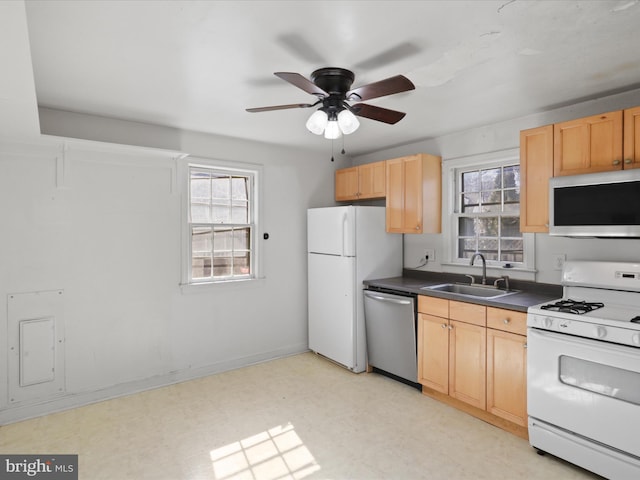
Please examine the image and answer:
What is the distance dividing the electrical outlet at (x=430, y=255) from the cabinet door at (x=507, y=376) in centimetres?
126

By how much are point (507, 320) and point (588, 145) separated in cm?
133

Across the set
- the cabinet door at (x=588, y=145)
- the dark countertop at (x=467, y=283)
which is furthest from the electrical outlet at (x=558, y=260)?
the cabinet door at (x=588, y=145)

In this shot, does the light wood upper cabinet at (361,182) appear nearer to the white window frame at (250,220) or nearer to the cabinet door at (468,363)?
the white window frame at (250,220)

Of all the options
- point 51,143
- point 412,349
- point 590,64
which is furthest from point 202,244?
point 590,64

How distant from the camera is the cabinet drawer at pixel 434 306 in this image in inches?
124

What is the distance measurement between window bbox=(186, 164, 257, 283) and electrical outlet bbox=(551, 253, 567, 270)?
283 cm

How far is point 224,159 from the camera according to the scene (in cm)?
395

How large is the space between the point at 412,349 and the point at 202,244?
2.30 metres

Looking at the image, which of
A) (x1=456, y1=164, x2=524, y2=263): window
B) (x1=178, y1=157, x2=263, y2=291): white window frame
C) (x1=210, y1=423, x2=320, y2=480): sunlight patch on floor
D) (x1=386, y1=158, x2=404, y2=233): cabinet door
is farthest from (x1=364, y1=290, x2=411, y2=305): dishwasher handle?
(x1=210, y1=423, x2=320, y2=480): sunlight patch on floor

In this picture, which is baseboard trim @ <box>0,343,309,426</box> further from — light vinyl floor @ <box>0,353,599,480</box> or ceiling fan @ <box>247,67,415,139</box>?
ceiling fan @ <box>247,67,415,139</box>

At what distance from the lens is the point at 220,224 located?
3.96 metres

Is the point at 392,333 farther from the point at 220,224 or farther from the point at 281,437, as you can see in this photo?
the point at 220,224

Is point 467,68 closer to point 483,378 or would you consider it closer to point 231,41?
point 231,41
